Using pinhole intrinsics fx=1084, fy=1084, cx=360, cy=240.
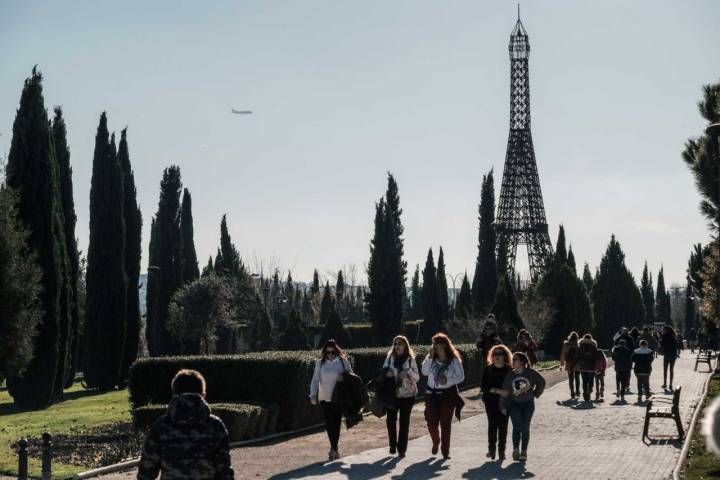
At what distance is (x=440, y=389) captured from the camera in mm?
14219

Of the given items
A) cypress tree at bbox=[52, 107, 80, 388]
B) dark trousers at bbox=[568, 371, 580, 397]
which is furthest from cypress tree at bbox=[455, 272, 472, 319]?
dark trousers at bbox=[568, 371, 580, 397]

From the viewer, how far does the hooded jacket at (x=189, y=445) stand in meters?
6.92

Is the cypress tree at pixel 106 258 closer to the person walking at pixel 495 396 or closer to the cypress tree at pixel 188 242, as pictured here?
the cypress tree at pixel 188 242

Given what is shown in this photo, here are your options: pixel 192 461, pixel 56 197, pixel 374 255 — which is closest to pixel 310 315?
pixel 374 255

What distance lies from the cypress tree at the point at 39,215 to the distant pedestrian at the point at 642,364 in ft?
48.6

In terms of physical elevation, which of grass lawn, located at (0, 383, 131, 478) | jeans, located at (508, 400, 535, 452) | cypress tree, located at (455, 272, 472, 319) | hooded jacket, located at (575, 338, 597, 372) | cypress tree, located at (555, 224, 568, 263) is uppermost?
cypress tree, located at (555, 224, 568, 263)

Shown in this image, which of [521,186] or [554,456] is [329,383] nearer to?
[554,456]

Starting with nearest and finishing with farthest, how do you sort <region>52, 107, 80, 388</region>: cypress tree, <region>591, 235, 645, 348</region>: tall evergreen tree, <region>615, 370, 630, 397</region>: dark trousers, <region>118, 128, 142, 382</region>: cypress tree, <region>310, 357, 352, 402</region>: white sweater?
<region>310, 357, 352, 402</region>: white sweater → <region>615, 370, 630, 397</region>: dark trousers → <region>52, 107, 80, 388</region>: cypress tree → <region>118, 128, 142, 382</region>: cypress tree → <region>591, 235, 645, 348</region>: tall evergreen tree

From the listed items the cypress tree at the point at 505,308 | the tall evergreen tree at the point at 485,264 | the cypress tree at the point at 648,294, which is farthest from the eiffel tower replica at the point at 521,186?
the cypress tree at the point at 505,308

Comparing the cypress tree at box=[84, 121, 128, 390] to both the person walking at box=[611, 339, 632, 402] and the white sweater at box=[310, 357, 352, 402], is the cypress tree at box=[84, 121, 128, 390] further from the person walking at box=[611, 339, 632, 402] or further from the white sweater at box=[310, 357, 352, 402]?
the white sweater at box=[310, 357, 352, 402]

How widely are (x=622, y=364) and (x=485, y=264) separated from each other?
44470 mm

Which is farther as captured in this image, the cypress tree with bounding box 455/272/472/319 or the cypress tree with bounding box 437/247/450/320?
the cypress tree with bounding box 437/247/450/320

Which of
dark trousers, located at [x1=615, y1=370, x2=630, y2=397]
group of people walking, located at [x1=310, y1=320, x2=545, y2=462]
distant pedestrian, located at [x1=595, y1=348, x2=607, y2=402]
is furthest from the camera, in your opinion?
dark trousers, located at [x1=615, y1=370, x2=630, y2=397]

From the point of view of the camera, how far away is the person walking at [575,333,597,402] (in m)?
23.4
